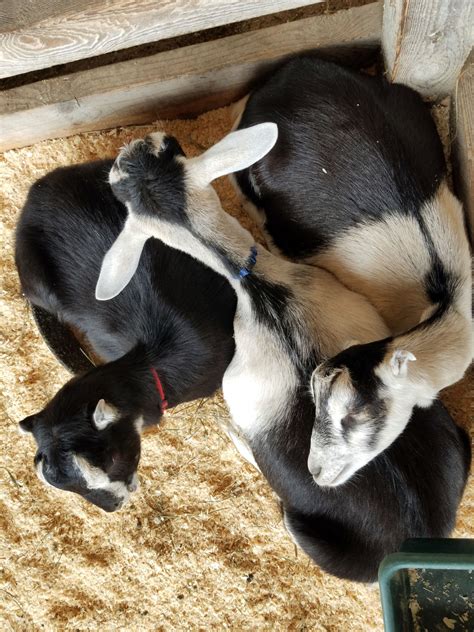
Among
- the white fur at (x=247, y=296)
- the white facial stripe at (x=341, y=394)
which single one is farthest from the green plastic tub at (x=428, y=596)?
the white fur at (x=247, y=296)

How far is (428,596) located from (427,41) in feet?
6.98

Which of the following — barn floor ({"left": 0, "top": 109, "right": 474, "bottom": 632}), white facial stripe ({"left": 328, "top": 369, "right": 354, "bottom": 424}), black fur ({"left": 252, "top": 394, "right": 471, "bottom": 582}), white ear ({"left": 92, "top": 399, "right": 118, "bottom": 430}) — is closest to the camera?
white facial stripe ({"left": 328, "top": 369, "right": 354, "bottom": 424})

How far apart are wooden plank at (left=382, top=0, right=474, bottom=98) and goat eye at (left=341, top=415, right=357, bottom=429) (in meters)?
1.55

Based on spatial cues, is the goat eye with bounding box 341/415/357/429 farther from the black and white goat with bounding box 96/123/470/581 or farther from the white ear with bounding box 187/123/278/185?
the white ear with bounding box 187/123/278/185

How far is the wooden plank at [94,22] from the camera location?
2.54 m

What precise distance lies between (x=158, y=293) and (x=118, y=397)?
1.76 feet

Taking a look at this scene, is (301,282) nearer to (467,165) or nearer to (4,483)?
(467,165)

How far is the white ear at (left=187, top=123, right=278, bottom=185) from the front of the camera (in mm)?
2340

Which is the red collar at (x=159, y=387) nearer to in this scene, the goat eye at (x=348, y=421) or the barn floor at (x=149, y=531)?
the barn floor at (x=149, y=531)

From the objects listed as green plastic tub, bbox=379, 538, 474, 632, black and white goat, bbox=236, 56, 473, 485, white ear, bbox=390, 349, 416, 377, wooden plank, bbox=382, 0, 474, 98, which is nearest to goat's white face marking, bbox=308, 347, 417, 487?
white ear, bbox=390, 349, 416, 377

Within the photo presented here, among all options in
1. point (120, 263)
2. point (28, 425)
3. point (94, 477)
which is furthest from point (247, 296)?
point (28, 425)

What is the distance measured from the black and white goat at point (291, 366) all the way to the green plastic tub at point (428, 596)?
572 mm

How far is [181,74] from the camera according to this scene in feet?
10.3

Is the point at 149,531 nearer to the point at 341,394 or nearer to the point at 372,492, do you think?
the point at 372,492
